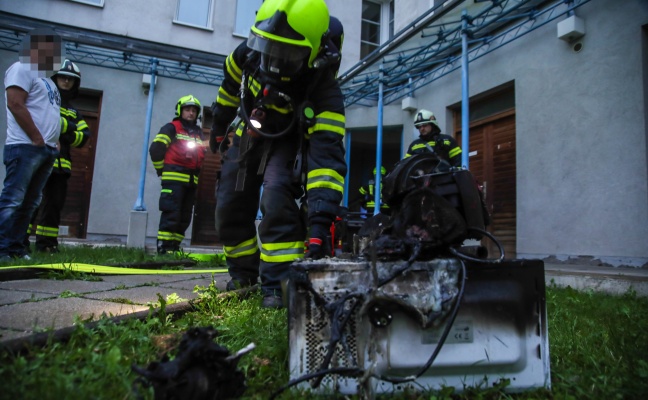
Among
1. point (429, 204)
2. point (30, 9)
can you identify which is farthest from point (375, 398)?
point (30, 9)

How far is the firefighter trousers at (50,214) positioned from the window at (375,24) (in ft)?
29.4

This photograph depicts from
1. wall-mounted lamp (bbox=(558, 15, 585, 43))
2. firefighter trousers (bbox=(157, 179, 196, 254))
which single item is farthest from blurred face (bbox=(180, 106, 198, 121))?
wall-mounted lamp (bbox=(558, 15, 585, 43))

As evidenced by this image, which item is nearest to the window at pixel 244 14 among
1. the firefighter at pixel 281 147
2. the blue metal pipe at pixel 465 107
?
the blue metal pipe at pixel 465 107

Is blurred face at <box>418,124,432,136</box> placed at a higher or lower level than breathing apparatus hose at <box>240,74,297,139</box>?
higher

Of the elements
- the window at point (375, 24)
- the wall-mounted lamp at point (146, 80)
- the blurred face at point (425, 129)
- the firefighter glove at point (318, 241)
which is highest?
the window at point (375, 24)

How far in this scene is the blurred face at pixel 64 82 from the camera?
4965 millimetres

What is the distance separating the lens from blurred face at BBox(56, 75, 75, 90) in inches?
195

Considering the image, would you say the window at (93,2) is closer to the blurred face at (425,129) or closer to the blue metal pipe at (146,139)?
the blue metal pipe at (146,139)

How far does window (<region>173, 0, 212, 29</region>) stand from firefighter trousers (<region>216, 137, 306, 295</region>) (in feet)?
26.9

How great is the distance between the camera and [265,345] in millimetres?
1508

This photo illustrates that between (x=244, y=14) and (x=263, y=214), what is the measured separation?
916cm

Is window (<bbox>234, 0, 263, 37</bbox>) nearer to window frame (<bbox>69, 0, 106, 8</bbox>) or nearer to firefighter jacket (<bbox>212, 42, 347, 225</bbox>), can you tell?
window frame (<bbox>69, 0, 106, 8</bbox>)

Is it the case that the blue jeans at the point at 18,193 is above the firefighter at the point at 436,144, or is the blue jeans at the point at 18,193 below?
below

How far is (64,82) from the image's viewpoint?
5.01m
